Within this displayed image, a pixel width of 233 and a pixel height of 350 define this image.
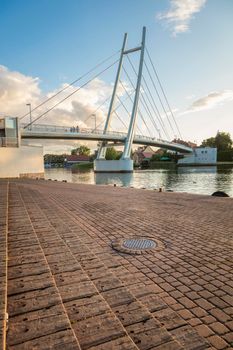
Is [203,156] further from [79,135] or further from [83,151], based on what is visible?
[83,151]

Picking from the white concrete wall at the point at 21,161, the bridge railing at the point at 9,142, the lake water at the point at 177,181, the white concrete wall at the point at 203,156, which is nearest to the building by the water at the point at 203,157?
the white concrete wall at the point at 203,156

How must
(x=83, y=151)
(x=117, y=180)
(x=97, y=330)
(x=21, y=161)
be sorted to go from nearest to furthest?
1. (x=97, y=330)
2. (x=21, y=161)
3. (x=117, y=180)
4. (x=83, y=151)

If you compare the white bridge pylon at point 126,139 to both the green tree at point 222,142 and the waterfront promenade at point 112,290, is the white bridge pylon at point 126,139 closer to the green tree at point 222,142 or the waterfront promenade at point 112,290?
the waterfront promenade at point 112,290

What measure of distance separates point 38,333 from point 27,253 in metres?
1.78

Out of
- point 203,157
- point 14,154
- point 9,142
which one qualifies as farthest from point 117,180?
point 203,157

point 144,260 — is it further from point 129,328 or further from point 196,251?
point 129,328

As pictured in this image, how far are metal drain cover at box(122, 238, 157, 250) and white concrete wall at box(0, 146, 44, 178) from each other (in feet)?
90.9

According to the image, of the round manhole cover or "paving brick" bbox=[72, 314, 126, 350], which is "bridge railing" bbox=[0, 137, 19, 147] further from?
"paving brick" bbox=[72, 314, 126, 350]

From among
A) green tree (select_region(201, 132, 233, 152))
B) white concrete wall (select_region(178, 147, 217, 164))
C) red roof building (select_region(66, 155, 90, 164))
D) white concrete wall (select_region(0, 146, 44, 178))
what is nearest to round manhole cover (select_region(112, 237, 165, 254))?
white concrete wall (select_region(0, 146, 44, 178))

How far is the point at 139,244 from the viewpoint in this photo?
502cm

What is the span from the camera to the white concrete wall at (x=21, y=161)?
97.3ft

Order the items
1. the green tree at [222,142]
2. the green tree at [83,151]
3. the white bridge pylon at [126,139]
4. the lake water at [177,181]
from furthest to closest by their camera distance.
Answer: the green tree at [83,151]
the green tree at [222,142]
the white bridge pylon at [126,139]
the lake water at [177,181]

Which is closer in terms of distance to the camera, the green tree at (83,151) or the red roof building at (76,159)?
the red roof building at (76,159)

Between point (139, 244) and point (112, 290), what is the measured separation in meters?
2.03
